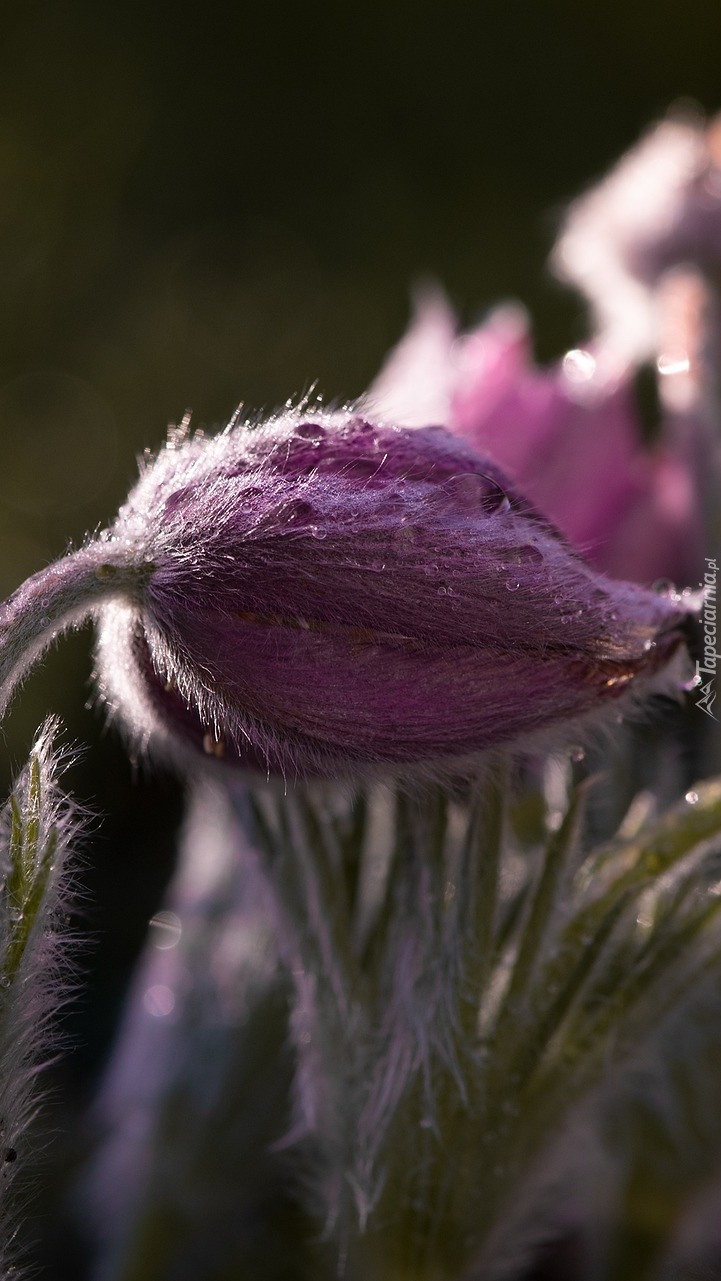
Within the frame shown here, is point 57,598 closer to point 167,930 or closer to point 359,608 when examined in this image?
point 359,608

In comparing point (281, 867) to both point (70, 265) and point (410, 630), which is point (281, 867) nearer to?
point (410, 630)

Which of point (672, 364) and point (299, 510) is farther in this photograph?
point (672, 364)

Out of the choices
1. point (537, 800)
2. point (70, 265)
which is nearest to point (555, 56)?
point (70, 265)

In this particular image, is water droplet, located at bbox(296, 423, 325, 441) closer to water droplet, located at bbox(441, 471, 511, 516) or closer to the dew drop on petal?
water droplet, located at bbox(441, 471, 511, 516)

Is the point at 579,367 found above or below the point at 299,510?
above

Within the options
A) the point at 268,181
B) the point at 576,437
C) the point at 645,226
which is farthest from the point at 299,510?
the point at 268,181

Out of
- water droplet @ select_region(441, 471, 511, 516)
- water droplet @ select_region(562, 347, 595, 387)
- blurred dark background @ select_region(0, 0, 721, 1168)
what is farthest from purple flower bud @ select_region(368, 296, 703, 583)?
blurred dark background @ select_region(0, 0, 721, 1168)

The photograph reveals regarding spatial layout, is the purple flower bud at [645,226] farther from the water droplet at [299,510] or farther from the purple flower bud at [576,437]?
the water droplet at [299,510]

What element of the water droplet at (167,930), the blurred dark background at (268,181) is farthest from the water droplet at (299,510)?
the blurred dark background at (268,181)
